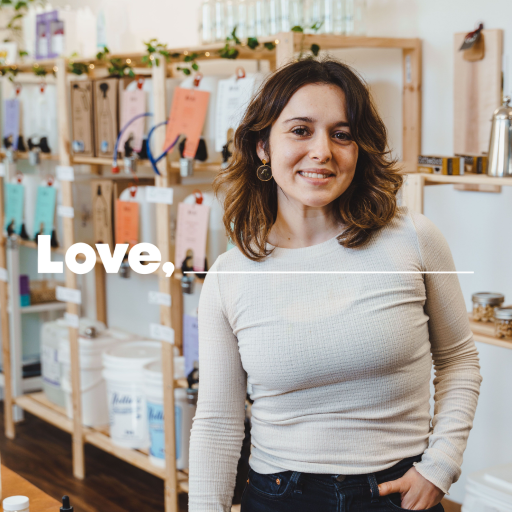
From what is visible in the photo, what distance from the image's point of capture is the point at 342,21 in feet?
7.36

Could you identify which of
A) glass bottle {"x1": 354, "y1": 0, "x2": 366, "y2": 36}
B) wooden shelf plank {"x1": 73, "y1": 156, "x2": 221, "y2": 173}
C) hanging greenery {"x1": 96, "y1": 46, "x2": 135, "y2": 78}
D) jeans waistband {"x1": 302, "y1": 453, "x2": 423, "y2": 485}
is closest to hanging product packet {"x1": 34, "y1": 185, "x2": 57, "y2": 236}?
wooden shelf plank {"x1": 73, "y1": 156, "x2": 221, "y2": 173}

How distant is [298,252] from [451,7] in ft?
4.54

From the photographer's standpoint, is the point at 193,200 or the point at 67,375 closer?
the point at 193,200

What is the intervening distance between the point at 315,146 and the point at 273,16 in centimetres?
→ 131

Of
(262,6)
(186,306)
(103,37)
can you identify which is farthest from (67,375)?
(262,6)

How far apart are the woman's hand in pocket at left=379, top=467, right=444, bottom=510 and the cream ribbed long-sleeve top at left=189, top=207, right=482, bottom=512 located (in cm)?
1

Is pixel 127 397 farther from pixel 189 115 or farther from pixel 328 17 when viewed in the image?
pixel 328 17

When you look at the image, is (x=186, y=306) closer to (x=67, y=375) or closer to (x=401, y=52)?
(x=67, y=375)

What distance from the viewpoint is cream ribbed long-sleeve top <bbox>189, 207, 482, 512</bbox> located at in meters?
1.08

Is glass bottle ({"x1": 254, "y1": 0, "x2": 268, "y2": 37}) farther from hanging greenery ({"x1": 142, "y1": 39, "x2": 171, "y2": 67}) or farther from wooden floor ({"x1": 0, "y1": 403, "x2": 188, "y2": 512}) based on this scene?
wooden floor ({"x1": 0, "y1": 403, "x2": 188, "y2": 512})

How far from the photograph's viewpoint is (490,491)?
1716mm

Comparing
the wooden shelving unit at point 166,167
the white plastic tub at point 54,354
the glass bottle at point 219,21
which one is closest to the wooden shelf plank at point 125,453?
the wooden shelving unit at point 166,167

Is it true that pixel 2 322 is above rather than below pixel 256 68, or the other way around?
below

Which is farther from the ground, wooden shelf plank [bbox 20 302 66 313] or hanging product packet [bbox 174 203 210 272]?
hanging product packet [bbox 174 203 210 272]
